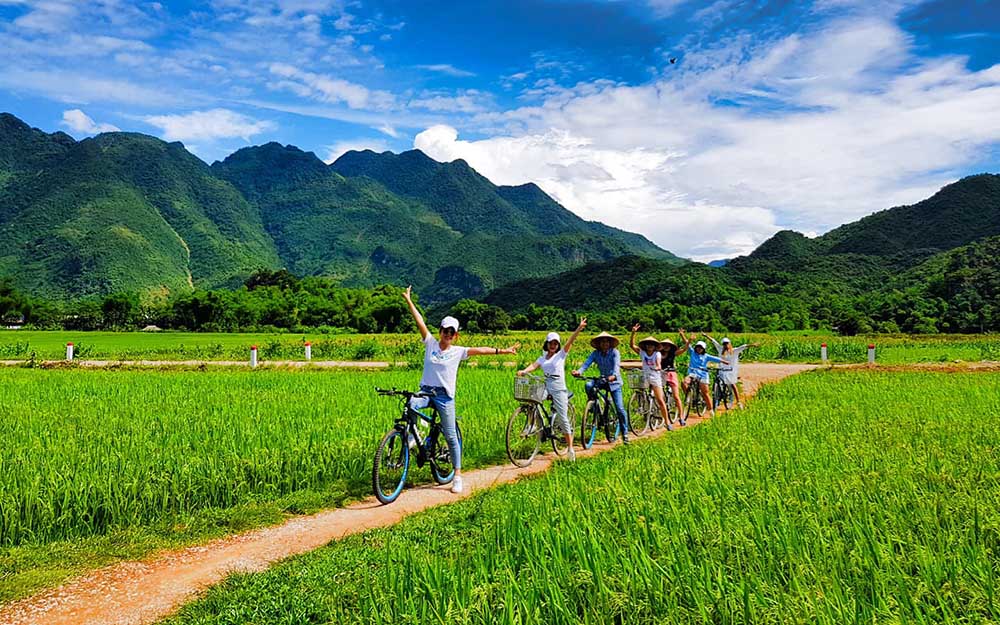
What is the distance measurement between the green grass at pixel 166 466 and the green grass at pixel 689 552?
1650 millimetres

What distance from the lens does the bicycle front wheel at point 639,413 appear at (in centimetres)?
1178

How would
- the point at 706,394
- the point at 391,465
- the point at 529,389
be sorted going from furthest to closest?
the point at 706,394
the point at 529,389
the point at 391,465

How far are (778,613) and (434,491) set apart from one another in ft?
17.2

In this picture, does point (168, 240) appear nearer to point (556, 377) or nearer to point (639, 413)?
point (639, 413)

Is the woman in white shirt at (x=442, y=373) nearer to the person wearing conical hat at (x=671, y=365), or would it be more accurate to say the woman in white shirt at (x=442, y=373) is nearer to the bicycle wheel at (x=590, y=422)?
the bicycle wheel at (x=590, y=422)

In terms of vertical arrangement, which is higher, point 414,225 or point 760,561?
point 414,225

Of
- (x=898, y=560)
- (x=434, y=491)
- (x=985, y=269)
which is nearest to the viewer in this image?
(x=898, y=560)

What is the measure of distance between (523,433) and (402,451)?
2229 mm

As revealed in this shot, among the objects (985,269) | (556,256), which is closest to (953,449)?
(985,269)

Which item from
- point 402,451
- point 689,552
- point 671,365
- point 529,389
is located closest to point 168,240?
point 671,365

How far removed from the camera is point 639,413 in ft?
39.1

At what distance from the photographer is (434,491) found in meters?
7.57

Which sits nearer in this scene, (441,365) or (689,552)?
(689,552)

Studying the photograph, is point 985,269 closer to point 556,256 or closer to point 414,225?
point 556,256
